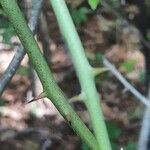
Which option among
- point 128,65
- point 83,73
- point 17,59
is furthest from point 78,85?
point 83,73

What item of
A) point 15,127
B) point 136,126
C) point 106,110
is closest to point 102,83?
point 106,110

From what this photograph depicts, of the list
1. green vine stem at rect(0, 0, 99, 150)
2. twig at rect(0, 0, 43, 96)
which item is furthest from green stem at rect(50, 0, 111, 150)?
twig at rect(0, 0, 43, 96)

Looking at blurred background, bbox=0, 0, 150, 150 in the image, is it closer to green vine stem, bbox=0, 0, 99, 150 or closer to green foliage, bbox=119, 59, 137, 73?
green foliage, bbox=119, 59, 137, 73

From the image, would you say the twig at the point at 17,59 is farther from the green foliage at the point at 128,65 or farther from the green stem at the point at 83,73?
the green foliage at the point at 128,65

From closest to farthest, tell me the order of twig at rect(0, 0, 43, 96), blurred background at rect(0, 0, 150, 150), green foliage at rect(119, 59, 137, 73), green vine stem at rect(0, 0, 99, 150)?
green vine stem at rect(0, 0, 99, 150), twig at rect(0, 0, 43, 96), blurred background at rect(0, 0, 150, 150), green foliage at rect(119, 59, 137, 73)

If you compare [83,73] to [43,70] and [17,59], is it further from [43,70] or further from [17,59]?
[17,59]
